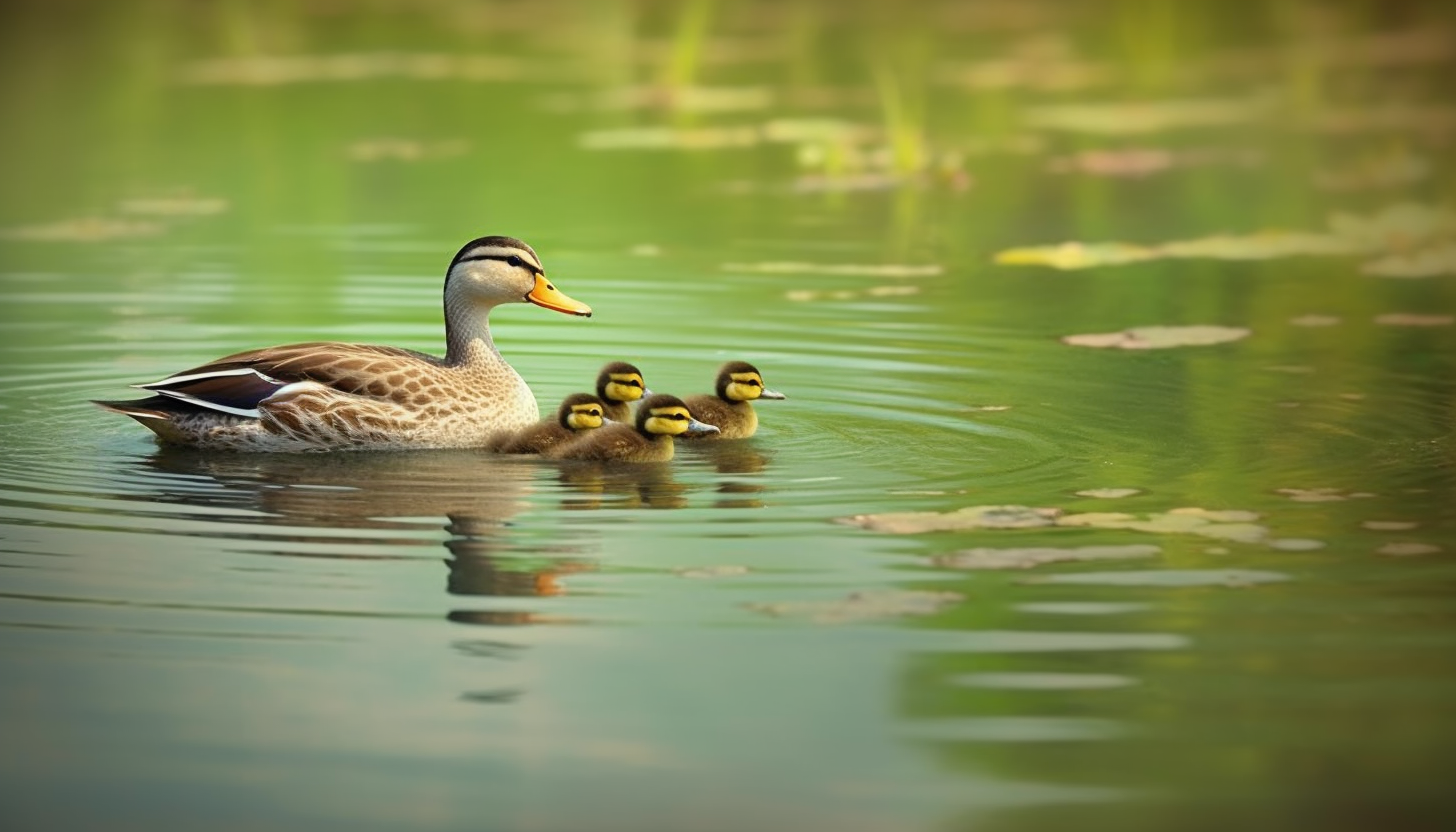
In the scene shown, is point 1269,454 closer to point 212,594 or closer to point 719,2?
point 212,594

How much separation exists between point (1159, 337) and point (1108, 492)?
3717 mm

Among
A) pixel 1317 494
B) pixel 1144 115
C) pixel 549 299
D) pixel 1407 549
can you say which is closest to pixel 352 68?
pixel 1144 115

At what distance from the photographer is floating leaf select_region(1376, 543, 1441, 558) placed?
7508 mm

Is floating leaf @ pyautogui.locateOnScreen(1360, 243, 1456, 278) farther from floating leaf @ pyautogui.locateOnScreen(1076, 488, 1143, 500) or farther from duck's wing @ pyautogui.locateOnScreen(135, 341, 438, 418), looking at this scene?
duck's wing @ pyautogui.locateOnScreen(135, 341, 438, 418)

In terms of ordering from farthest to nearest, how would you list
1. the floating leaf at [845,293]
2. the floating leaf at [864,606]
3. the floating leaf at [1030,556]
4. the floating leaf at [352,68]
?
1. the floating leaf at [352,68]
2. the floating leaf at [845,293]
3. the floating leaf at [1030,556]
4. the floating leaf at [864,606]

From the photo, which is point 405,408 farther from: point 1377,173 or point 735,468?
point 1377,173

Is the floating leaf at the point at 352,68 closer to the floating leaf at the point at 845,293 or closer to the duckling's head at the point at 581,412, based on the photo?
the floating leaf at the point at 845,293

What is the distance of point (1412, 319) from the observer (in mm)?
12672

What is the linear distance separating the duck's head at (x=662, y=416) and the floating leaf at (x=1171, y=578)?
2.43 metres

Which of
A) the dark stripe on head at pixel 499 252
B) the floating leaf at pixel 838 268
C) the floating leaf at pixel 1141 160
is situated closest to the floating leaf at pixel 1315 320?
the floating leaf at pixel 838 268

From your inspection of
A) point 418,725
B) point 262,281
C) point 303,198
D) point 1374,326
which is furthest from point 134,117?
point 418,725

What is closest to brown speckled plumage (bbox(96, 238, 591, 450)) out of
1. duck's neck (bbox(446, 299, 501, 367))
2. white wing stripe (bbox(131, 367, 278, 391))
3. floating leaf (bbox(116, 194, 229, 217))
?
white wing stripe (bbox(131, 367, 278, 391))

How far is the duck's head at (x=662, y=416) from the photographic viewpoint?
30.3 ft

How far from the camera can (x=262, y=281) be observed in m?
13.9
